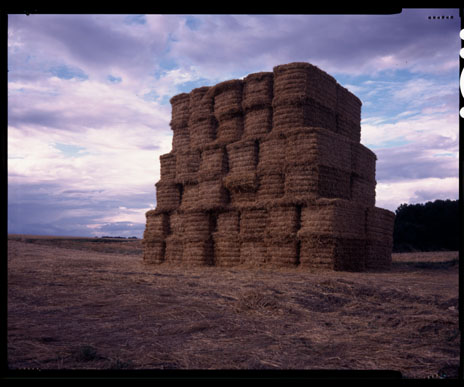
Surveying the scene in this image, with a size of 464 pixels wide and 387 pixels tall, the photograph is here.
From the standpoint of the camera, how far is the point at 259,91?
38.3 feet

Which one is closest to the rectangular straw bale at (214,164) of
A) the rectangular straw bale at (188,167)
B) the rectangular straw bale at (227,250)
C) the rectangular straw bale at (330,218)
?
the rectangular straw bale at (188,167)

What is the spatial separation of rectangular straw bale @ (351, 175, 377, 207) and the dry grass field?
211 inches

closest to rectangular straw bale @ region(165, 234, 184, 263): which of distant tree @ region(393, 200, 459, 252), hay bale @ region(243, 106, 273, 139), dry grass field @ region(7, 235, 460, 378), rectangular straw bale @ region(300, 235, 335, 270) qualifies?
hay bale @ region(243, 106, 273, 139)

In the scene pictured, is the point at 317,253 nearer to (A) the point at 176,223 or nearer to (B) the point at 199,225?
(B) the point at 199,225

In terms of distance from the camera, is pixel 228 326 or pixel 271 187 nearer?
pixel 228 326

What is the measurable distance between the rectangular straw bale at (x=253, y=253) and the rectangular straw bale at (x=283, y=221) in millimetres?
376

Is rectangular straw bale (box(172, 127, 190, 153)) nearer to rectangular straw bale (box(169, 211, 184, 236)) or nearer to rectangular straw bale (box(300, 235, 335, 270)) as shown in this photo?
rectangular straw bale (box(169, 211, 184, 236))

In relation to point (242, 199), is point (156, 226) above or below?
below

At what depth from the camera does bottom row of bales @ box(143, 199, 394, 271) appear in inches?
385

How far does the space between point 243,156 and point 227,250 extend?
2.66 m

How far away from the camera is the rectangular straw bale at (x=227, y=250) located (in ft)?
36.9

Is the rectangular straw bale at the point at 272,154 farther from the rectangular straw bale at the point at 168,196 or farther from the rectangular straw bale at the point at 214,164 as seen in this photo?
the rectangular straw bale at the point at 168,196

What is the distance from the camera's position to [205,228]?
12.0 metres

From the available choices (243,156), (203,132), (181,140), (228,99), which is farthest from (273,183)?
(181,140)
